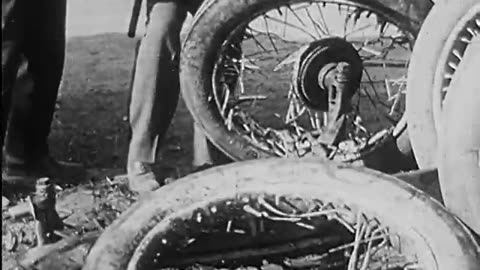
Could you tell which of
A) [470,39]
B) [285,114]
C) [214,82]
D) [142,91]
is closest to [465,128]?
[470,39]

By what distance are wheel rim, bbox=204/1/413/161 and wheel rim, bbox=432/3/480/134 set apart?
0.27 feet

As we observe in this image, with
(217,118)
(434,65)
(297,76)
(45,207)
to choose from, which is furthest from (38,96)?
(434,65)

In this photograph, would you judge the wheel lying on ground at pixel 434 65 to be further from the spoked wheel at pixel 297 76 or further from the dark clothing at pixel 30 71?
the dark clothing at pixel 30 71

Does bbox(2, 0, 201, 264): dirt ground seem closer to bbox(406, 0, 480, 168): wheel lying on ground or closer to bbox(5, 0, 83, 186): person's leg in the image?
bbox(5, 0, 83, 186): person's leg

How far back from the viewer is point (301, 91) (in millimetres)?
1743

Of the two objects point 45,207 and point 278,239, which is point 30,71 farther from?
point 278,239

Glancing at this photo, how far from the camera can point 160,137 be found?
69.6 inches

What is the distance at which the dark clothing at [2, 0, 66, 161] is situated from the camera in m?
1.76

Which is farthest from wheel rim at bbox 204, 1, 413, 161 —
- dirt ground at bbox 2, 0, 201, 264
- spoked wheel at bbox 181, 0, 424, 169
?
dirt ground at bbox 2, 0, 201, 264

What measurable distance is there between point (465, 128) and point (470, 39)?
18 centimetres

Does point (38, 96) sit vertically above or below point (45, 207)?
above

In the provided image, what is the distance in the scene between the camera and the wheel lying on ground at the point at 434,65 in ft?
5.35

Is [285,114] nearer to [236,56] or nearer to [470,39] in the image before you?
[236,56]

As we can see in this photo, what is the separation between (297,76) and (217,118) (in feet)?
0.59
